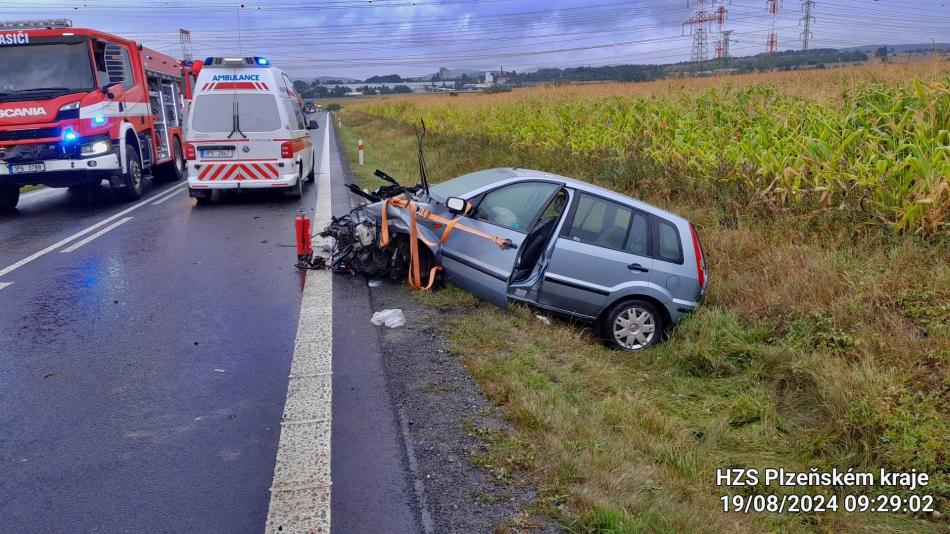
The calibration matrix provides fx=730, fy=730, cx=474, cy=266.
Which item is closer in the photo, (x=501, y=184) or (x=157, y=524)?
(x=157, y=524)

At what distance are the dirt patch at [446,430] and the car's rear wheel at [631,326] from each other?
1473 millimetres

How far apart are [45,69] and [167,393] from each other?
1015 cm

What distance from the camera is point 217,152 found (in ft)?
42.1

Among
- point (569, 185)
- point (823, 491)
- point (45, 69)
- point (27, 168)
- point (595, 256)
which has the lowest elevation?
point (823, 491)

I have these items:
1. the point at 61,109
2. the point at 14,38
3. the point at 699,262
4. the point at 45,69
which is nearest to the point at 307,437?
the point at 699,262

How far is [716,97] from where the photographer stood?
42.9 ft

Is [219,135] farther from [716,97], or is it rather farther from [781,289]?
[781,289]

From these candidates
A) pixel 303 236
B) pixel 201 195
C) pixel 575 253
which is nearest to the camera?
pixel 575 253

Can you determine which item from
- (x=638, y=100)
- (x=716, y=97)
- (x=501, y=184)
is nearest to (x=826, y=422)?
(x=501, y=184)

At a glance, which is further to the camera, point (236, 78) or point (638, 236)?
point (236, 78)

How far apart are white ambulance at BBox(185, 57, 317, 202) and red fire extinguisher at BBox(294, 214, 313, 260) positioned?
514cm

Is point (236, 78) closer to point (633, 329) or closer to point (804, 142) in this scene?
point (633, 329)

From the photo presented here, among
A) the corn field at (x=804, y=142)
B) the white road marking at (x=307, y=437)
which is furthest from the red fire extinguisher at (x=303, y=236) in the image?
the corn field at (x=804, y=142)

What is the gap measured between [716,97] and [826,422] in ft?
30.6
